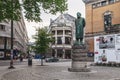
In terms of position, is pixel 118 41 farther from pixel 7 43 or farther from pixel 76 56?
pixel 7 43

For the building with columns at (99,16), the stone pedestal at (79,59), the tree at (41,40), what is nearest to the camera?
the stone pedestal at (79,59)

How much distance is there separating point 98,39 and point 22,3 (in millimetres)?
25350

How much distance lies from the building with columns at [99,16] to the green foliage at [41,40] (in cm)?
2385

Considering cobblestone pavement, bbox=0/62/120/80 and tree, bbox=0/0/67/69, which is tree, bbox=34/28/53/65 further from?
tree, bbox=0/0/67/69

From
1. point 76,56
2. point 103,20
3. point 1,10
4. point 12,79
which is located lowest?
point 12,79

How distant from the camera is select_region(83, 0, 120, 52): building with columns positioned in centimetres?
6731

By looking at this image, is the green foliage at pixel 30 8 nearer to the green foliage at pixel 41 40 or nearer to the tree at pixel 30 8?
the tree at pixel 30 8

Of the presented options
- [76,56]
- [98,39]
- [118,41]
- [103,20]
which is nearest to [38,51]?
[98,39]

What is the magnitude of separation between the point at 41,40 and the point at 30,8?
24821 millimetres

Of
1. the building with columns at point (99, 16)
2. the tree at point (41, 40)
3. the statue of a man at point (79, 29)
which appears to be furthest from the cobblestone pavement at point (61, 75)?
the building with columns at point (99, 16)

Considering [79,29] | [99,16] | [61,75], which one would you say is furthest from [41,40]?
[99,16]

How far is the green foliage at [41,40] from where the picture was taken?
45.0 meters

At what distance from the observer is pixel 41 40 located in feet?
148

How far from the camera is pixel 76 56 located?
85.2 ft
